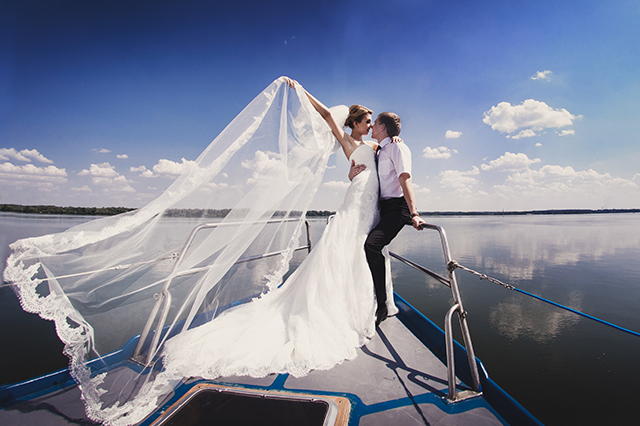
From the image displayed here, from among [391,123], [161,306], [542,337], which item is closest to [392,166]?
[391,123]

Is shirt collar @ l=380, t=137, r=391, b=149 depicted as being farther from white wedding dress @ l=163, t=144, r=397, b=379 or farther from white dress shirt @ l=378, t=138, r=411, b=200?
white wedding dress @ l=163, t=144, r=397, b=379

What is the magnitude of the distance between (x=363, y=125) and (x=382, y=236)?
4.42ft

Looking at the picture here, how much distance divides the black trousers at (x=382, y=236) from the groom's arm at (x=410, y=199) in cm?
17

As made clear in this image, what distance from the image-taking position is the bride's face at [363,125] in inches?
110

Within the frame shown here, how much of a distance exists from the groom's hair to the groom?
118 millimetres

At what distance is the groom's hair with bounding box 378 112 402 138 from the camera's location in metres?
2.59

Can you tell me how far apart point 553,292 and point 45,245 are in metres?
11.6

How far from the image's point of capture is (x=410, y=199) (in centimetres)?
213

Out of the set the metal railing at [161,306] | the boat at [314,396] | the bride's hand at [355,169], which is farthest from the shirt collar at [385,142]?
the metal railing at [161,306]

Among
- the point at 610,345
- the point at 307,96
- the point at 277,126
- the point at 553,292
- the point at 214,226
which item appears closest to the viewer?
the point at 214,226

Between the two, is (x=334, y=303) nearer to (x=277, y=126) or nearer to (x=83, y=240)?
(x=277, y=126)

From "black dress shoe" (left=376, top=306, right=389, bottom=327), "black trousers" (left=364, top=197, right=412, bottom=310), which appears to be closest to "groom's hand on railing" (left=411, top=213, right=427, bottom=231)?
"black trousers" (left=364, top=197, right=412, bottom=310)

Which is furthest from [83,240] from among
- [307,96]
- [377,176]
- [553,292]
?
[553,292]

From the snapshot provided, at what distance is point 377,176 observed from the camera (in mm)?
2514
